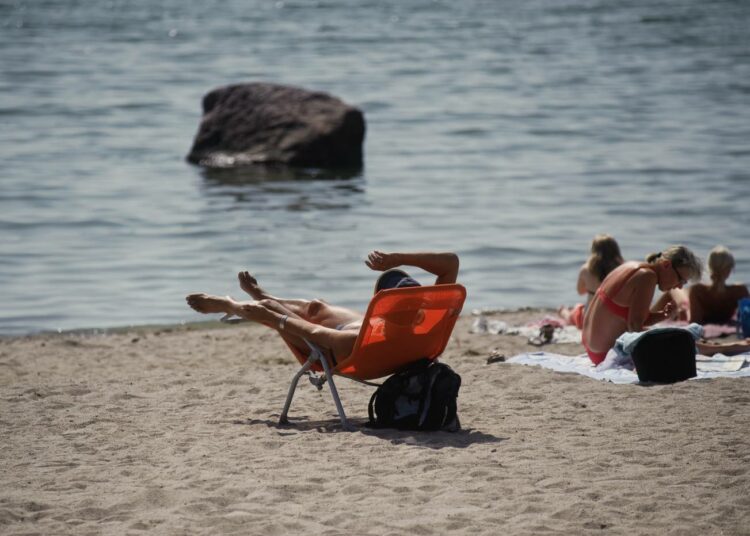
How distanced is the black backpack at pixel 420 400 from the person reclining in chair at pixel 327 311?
12.4 inches

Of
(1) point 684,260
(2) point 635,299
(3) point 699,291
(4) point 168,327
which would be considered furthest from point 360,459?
(4) point 168,327

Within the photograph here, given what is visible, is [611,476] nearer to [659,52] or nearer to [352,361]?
[352,361]

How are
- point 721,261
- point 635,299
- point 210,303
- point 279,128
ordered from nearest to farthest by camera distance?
1. point 210,303
2. point 635,299
3. point 721,261
4. point 279,128

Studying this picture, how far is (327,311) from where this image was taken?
21.1 feet

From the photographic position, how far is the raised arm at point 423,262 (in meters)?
6.16

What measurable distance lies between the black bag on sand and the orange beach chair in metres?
1.36

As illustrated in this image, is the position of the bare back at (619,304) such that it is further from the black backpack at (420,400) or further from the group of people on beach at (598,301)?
the black backpack at (420,400)

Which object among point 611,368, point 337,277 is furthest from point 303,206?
point 611,368

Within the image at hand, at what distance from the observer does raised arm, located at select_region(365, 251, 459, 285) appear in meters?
6.16

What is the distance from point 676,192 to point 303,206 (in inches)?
205

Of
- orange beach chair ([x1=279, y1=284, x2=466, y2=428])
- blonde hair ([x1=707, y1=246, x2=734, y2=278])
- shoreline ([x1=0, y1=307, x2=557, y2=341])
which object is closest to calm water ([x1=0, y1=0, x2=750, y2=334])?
shoreline ([x1=0, y1=307, x2=557, y2=341])

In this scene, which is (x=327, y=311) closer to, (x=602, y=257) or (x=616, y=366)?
(x=616, y=366)

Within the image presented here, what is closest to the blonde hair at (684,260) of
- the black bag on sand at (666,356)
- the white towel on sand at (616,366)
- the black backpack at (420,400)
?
the black bag on sand at (666,356)

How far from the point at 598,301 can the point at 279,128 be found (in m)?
12.3
